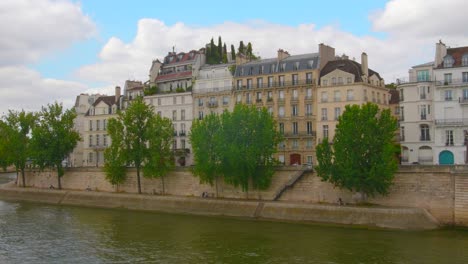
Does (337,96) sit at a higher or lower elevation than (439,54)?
lower

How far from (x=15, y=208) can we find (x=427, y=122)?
139ft

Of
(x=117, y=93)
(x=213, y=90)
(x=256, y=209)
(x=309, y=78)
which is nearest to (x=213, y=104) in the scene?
(x=213, y=90)

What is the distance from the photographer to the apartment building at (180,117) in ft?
228

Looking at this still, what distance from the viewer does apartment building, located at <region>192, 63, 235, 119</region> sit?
67625mm

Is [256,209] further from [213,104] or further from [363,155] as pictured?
[213,104]

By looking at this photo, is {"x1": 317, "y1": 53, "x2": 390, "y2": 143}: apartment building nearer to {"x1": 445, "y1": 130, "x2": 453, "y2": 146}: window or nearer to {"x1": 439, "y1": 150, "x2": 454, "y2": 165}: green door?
{"x1": 445, "y1": 130, "x2": 453, "y2": 146}: window

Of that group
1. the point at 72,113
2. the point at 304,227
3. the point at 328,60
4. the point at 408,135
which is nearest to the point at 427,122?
the point at 408,135

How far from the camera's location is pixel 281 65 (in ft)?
211

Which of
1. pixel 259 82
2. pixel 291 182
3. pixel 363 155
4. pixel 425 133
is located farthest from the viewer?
pixel 259 82

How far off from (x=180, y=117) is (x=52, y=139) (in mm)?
16107

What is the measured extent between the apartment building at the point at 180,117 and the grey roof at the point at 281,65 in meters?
8.21

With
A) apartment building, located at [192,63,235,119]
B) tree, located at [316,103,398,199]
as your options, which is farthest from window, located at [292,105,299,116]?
tree, located at [316,103,398,199]

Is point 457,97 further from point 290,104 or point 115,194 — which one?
point 115,194

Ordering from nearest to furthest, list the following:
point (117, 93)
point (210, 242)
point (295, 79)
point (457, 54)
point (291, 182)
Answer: point (210, 242), point (291, 182), point (457, 54), point (295, 79), point (117, 93)
